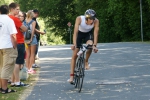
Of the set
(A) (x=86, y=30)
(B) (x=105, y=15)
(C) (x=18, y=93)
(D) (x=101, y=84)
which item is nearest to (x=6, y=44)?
(C) (x=18, y=93)

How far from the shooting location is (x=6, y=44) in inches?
430

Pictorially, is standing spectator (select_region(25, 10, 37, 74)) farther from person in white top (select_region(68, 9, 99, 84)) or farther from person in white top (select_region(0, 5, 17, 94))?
person in white top (select_region(0, 5, 17, 94))

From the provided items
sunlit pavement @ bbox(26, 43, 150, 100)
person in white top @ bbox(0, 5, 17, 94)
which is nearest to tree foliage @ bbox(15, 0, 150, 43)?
sunlit pavement @ bbox(26, 43, 150, 100)

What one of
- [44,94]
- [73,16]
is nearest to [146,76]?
[44,94]

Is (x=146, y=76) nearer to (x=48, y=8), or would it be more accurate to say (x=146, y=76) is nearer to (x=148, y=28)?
(x=148, y=28)

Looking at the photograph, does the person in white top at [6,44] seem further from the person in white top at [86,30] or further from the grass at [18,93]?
the person in white top at [86,30]

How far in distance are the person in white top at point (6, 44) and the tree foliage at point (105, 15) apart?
37.8 metres

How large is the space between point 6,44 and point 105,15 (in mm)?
52759

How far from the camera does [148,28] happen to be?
52.8 m

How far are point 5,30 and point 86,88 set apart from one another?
2.41 meters

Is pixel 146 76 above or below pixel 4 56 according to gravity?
below

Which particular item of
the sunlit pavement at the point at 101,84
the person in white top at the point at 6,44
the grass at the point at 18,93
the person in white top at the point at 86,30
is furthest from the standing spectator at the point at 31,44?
the person in white top at the point at 6,44

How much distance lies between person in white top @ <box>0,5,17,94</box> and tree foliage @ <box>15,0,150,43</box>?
124 ft

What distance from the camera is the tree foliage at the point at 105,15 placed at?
2158 inches
